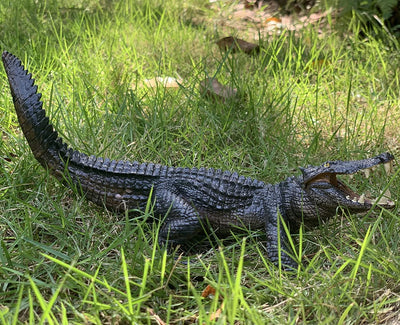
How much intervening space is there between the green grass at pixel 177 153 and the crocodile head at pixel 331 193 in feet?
0.38

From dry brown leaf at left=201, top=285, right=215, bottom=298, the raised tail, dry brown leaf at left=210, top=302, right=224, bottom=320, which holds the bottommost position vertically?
dry brown leaf at left=201, top=285, right=215, bottom=298

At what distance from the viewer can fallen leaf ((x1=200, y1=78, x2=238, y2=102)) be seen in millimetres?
3857

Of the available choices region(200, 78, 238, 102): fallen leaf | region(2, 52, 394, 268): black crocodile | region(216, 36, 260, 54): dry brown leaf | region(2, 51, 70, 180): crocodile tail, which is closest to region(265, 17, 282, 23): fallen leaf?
region(216, 36, 260, 54): dry brown leaf

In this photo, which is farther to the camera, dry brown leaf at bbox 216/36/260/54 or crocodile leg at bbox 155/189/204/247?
dry brown leaf at bbox 216/36/260/54

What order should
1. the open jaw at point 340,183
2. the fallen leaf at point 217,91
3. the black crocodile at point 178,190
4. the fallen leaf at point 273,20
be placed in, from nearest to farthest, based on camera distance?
1. the open jaw at point 340,183
2. the black crocodile at point 178,190
3. the fallen leaf at point 217,91
4. the fallen leaf at point 273,20

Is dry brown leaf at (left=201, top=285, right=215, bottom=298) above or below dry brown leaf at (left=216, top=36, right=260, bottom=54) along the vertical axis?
below

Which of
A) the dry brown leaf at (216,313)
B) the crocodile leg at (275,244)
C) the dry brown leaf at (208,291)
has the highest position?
the dry brown leaf at (216,313)

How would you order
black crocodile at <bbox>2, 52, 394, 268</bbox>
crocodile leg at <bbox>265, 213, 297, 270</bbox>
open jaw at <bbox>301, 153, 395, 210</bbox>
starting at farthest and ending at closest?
black crocodile at <bbox>2, 52, 394, 268</bbox>, crocodile leg at <bbox>265, 213, 297, 270</bbox>, open jaw at <bbox>301, 153, 395, 210</bbox>

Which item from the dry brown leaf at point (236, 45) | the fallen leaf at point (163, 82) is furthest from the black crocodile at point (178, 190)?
the dry brown leaf at point (236, 45)

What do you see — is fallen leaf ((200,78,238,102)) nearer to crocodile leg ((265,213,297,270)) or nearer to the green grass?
the green grass

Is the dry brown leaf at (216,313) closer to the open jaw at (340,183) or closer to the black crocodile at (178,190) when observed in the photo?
the black crocodile at (178,190)

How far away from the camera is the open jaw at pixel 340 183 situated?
2.55 metres

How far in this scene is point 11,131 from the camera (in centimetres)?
363

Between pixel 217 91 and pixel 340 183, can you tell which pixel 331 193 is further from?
pixel 217 91
